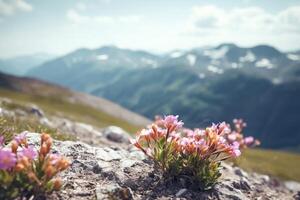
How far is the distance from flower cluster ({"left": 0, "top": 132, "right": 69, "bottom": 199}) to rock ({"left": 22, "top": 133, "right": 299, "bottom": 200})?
0.51 m

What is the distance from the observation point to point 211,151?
27.4 feet

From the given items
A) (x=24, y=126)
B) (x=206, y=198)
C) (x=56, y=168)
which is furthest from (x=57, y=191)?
(x=24, y=126)

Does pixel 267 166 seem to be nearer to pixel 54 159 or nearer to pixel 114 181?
pixel 114 181

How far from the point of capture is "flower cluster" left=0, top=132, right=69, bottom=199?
251 inches

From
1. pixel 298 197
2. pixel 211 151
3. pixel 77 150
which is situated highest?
pixel 77 150

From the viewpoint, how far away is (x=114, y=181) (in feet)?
27.8

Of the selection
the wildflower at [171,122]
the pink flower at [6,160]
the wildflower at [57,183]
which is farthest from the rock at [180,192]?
the pink flower at [6,160]

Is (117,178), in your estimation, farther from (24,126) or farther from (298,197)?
(298,197)

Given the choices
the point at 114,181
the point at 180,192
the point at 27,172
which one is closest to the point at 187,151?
the point at 180,192

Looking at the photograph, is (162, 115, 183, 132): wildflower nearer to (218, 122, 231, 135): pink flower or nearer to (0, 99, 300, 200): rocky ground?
(218, 122, 231, 135): pink flower

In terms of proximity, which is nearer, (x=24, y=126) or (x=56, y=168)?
(x=56, y=168)

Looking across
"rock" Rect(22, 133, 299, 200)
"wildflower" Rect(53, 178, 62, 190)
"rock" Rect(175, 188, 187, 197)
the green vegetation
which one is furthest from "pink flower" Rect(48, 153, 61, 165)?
the green vegetation

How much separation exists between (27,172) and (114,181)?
90.3 inches

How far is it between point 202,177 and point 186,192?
1.48 feet
